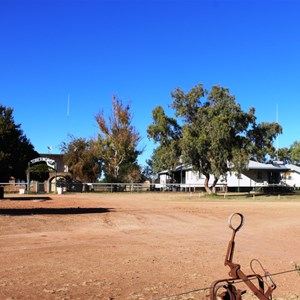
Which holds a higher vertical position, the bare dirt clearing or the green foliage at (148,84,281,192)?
the green foliage at (148,84,281,192)

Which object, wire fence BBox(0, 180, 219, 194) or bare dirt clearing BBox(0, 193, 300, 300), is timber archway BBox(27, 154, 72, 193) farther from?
bare dirt clearing BBox(0, 193, 300, 300)

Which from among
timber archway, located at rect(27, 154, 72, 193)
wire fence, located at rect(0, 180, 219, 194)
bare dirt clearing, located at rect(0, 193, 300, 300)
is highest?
timber archway, located at rect(27, 154, 72, 193)

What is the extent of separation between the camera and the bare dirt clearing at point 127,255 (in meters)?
8.21

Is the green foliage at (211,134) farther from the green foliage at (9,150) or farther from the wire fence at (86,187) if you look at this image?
the green foliage at (9,150)

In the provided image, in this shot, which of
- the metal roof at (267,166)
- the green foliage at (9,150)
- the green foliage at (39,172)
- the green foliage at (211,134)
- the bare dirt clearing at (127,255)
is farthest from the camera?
the metal roof at (267,166)

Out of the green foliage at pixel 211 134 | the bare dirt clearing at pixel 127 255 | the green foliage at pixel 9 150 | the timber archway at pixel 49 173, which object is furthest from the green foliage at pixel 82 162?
the bare dirt clearing at pixel 127 255

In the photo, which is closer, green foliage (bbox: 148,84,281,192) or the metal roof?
green foliage (bbox: 148,84,281,192)

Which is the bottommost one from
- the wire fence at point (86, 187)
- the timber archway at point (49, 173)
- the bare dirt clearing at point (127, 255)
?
the bare dirt clearing at point (127, 255)

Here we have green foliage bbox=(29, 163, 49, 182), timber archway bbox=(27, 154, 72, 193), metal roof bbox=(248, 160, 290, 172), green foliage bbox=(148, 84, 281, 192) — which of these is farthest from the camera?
metal roof bbox=(248, 160, 290, 172)

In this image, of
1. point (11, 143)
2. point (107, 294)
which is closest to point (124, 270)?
point (107, 294)

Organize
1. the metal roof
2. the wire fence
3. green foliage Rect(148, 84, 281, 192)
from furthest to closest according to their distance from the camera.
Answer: the metal roof, the wire fence, green foliage Rect(148, 84, 281, 192)

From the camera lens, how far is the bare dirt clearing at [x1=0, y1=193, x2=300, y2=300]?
8.21 meters

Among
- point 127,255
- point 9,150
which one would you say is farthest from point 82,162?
point 127,255

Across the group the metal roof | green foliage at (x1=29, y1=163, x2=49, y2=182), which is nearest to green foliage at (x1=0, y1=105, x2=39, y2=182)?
green foliage at (x1=29, y1=163, x2=49, y2=182)
